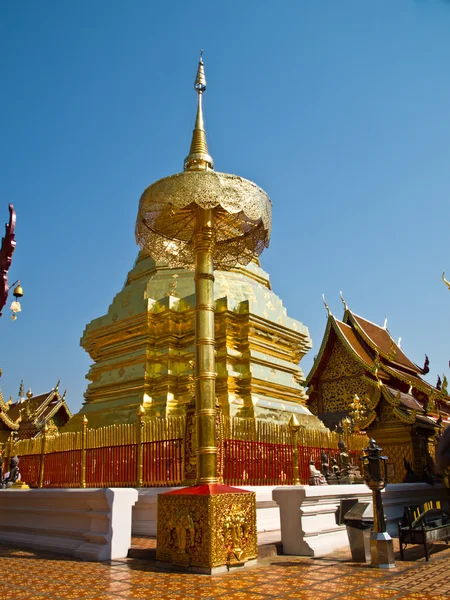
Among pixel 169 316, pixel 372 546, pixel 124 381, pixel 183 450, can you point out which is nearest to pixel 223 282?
pixel 169 316

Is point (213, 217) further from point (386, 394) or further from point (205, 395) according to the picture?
point (386, 394)

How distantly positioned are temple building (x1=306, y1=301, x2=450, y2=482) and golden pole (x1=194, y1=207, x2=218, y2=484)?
7036 millimetres

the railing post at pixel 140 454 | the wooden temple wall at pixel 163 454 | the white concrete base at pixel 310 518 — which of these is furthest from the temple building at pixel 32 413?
the white concrete base at pixel 310 518

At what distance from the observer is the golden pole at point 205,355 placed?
205 inches

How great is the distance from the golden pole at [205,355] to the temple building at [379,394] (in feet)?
23.1

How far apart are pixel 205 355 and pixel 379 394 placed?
26.7ft

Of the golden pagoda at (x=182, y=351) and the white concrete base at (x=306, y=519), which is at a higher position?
the golden pagoda at (x=182, y=351)

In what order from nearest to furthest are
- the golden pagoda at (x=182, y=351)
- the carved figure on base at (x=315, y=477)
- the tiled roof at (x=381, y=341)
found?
the carved figure on base at (x=315, y=477) → the golden pagoda at (x=182, y=351) → the tiled roof at (x=381, y=341)

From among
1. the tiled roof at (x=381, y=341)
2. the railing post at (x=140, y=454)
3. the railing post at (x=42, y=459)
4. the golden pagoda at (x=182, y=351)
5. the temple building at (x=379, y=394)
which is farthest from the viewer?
the tiled roof at (x=381, y=341)

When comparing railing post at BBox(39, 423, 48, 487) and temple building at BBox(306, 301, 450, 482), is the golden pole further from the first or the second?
temple building at BBox(306, 301, 450, 482)

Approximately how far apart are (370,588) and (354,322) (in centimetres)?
1413

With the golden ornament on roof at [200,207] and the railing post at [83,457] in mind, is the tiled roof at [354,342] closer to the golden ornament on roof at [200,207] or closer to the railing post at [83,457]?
the railing post at [83,457]

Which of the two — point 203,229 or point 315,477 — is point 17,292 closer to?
point 203,229

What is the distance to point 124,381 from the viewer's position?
10.7 m
